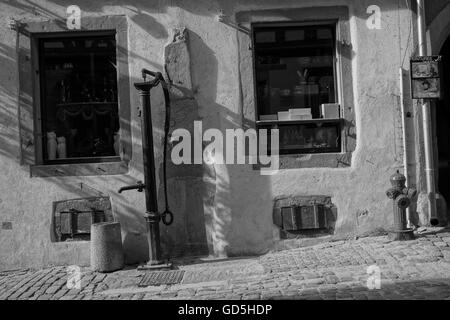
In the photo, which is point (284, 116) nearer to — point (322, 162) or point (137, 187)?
point (322, 162)

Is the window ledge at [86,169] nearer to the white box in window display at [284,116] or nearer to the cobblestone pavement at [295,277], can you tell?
the cobblestone pavement at [295,277]

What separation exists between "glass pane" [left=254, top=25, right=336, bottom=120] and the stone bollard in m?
2.60

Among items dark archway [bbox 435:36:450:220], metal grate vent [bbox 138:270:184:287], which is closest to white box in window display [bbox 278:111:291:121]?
metal grate vent [bbox 138:270:184:287]

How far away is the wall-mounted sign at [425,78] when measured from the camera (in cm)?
698

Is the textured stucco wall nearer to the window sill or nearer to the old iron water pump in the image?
the window sill

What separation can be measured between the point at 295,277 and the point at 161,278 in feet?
5.31

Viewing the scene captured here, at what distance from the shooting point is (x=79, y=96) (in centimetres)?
749

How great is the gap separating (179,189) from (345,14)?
10.9ft

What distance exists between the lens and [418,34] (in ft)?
23.5

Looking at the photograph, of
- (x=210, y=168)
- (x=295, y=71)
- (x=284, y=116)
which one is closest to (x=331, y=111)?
(x=284, y=116)

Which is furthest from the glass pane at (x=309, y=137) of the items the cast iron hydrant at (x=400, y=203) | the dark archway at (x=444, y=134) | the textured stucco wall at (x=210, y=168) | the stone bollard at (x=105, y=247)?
the dark archway at (x=444, y=134)

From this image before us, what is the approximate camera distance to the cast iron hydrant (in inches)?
264

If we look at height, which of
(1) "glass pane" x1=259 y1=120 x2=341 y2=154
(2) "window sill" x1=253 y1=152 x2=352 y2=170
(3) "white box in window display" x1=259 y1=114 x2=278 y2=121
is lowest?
(2) "window sill" x1=253 y1=152 x2=352 y2=170

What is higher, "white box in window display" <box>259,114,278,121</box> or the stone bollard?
"white box in window display" <box>259,114,278,121</box>
